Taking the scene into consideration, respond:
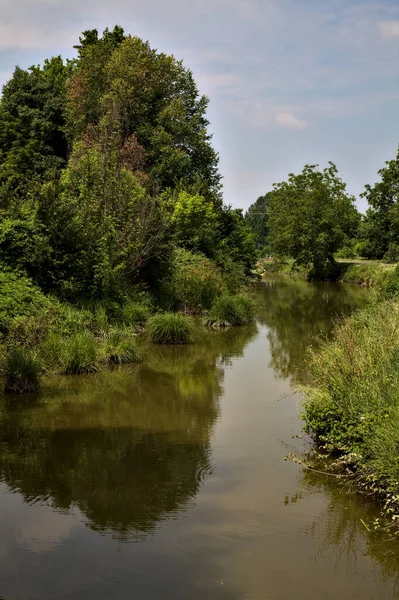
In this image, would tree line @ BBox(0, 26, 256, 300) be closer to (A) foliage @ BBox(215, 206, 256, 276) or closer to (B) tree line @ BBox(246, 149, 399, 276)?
(A) foliage @ BBox(215, 206, 256, 276)

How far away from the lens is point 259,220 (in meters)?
144

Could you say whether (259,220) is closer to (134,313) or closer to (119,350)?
(134,313)

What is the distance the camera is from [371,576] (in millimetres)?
6070

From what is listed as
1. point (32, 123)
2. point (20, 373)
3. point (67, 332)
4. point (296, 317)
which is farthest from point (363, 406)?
point (32, 123)

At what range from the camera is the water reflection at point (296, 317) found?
1683cm

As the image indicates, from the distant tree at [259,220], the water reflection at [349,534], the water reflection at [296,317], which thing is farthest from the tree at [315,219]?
the distant tree at [259,220]

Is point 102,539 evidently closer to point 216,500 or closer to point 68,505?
point 68,505

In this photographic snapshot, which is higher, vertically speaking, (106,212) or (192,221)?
(192,221)

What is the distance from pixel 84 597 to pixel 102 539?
1129 millimetres

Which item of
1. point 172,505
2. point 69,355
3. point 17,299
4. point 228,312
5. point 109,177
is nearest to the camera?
point 172,505

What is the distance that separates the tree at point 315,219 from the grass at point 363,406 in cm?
4515

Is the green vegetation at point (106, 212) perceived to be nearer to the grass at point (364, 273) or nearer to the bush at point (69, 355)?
the bush at point (69, 355)

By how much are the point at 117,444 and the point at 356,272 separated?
44.6m

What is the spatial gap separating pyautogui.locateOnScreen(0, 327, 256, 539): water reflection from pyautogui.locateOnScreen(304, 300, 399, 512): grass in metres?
1.88
